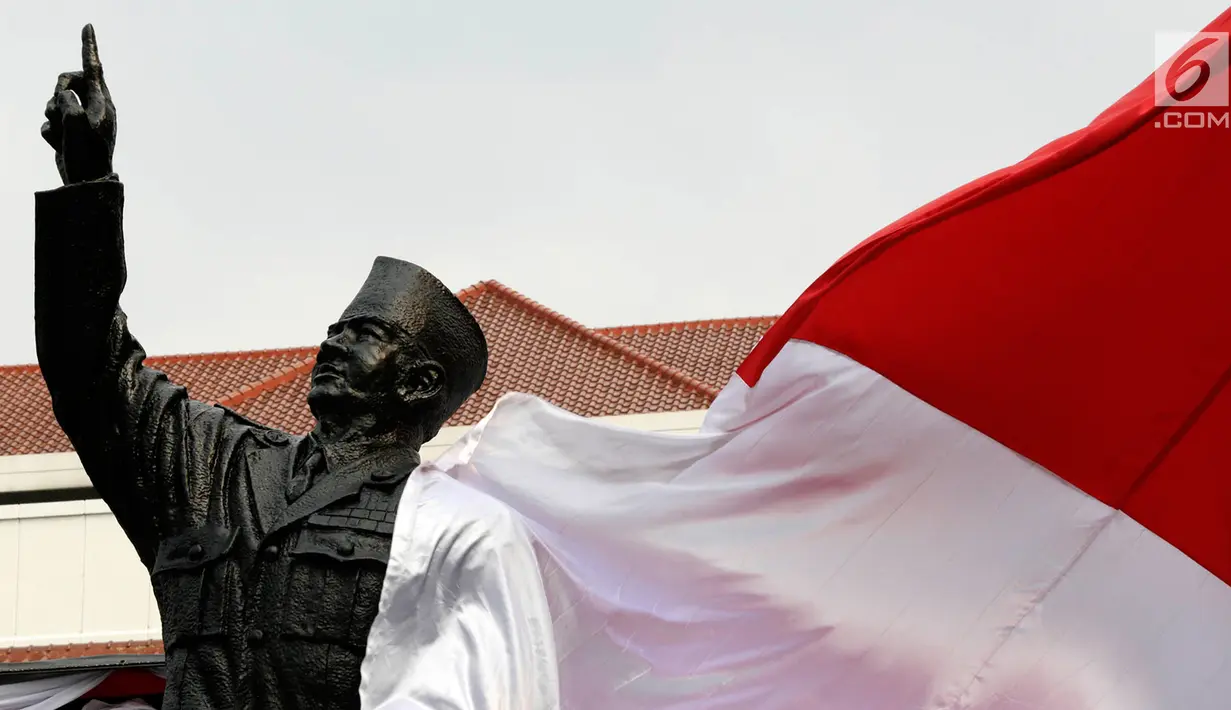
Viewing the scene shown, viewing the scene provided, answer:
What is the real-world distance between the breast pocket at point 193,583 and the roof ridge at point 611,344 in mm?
14373

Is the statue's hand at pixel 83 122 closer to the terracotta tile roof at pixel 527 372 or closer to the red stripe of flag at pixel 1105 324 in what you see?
the red stripe of flag at pixel 1105 324

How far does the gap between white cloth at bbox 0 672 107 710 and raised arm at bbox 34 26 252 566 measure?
488cm

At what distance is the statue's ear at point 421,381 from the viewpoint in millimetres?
4454

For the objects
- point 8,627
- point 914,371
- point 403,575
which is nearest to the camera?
point 403,575

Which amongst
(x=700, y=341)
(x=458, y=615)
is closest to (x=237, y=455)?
(x=458, y=615)

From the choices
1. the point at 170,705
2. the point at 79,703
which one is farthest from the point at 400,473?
the point at 79,703

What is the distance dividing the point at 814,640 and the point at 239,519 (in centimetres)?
132

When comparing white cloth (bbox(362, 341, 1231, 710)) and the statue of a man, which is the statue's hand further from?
white cloth (bbox(362, 341, 1231, 710))

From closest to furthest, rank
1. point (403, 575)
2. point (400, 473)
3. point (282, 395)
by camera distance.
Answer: point (403, 575)
point (400, 473)
point (282, 395)

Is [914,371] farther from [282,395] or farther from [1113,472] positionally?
[282,395]

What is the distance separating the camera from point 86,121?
13.5 feet

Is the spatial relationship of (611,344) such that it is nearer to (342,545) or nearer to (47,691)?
(47,691)

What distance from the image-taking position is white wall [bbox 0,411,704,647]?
16.5m

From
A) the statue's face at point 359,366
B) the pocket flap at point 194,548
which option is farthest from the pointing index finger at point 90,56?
the pocket flap at point 194,548
